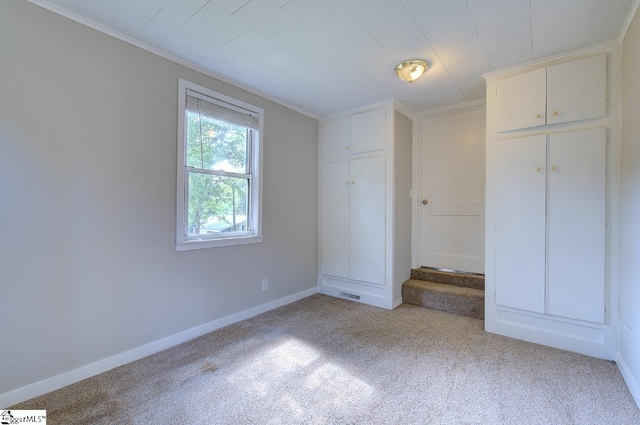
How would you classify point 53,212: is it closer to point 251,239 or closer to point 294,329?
point 251,239

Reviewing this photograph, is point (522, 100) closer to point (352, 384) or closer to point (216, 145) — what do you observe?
point (352, 384)

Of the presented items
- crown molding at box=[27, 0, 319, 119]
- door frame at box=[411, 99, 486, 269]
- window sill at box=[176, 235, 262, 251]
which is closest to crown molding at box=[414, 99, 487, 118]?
door frame at box=[411, 99, 486, 269]

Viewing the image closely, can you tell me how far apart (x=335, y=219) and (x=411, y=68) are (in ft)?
6.51

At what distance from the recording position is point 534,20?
6.16 ft

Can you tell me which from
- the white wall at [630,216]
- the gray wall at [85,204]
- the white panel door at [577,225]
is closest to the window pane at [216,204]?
the gray wall at [85,204]

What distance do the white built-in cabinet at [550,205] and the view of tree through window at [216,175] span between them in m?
2.45

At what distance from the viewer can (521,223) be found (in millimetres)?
2484

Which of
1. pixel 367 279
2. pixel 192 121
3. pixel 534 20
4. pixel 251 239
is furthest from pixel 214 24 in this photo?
pixel 367 279

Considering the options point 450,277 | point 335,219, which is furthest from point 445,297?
point 335,219

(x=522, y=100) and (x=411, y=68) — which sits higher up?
(x=411, y=68)

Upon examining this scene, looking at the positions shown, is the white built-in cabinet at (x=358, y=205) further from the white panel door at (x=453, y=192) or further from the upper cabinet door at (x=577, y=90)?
the upper cabinet door at (x=577, y=90)

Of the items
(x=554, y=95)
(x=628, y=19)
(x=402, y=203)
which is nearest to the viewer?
(x=628, y=19)

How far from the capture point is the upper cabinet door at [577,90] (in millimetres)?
2152

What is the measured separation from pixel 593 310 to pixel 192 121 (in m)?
3.65
